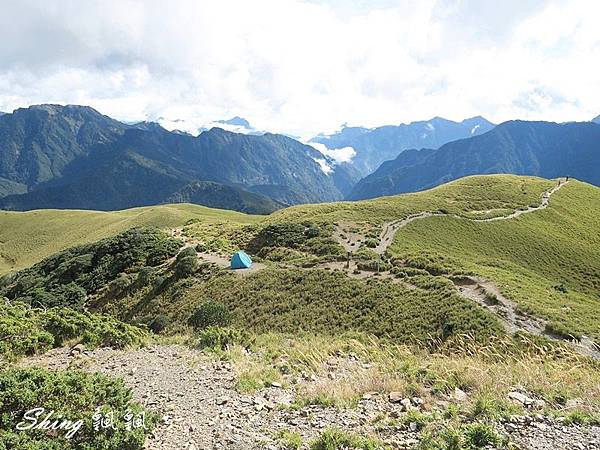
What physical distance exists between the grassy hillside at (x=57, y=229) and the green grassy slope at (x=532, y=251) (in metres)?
57.6

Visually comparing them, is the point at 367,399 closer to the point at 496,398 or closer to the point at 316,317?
the point at 496,398

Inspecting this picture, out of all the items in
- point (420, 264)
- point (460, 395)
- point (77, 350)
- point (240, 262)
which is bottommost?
point (420, 264)

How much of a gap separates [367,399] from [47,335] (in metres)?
12.5

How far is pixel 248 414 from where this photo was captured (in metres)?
9.95

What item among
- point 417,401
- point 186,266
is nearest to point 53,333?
point 417,401

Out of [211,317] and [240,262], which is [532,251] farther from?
[211,317]

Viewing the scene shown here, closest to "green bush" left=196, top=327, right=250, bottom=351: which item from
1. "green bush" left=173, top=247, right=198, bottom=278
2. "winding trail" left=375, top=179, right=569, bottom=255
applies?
"green bush" left=173, top=247, right=198, bottom=278

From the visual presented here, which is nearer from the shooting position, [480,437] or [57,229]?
[480,437]

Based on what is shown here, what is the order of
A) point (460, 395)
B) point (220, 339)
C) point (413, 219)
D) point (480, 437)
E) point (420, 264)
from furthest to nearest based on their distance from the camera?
point (413, 219) → point (420, 264) → point (220, 339) → point (460, 395) → point (480, 437)

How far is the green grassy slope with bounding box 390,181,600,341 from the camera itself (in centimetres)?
3272

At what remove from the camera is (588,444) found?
8.05 meters

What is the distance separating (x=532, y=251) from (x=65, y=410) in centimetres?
6359

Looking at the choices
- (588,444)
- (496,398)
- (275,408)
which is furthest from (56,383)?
(588,444)

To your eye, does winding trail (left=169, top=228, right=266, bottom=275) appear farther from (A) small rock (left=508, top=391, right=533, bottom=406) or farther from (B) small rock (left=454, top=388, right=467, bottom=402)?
(A) small rock (left=508, top=391, right=533, bottom=406)
